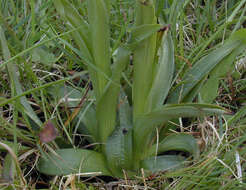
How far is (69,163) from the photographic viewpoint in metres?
0.97

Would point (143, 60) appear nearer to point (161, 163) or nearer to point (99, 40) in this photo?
point (99, 40)

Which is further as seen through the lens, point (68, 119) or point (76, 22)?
point (68, 119)

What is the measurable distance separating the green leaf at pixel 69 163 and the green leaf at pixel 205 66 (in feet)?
1.10

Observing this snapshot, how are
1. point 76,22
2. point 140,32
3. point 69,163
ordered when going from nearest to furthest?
point 140,32 → point 76,22 → point 69,163

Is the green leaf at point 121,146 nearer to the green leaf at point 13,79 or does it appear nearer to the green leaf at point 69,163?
the green leaf at point 69,163

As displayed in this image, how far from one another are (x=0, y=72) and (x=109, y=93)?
0.52 metres

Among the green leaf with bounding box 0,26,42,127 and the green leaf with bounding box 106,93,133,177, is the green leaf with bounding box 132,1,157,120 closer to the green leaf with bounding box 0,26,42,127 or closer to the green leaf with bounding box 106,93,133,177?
the green leaf with bounding box 106,93,133,177

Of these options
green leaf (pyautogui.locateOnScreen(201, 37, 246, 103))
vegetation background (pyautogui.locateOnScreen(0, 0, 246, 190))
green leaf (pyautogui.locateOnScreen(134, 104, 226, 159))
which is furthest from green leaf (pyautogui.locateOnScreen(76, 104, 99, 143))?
green leaf (pyautogui.locateOnScreen(201, 37, 246, 103))

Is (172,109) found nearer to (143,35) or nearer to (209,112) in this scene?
(209,112)

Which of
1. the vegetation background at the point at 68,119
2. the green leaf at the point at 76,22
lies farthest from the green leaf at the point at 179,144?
the green leaf at the point at 76,22

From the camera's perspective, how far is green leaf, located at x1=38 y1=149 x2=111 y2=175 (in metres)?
0.96

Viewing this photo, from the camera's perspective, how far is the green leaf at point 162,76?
0.93 metres

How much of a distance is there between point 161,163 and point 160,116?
0.67 feet

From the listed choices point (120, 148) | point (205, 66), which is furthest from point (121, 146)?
point (205, 66)
